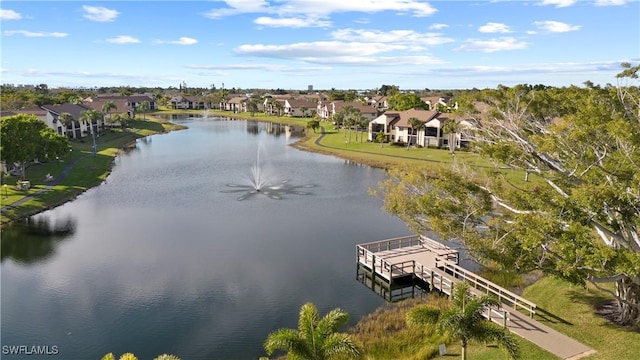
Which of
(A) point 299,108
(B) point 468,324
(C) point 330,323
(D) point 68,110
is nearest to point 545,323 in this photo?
(B) point 468,324

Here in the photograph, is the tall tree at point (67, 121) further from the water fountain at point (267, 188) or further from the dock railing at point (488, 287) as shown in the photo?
the dock railing at point (488, 287)

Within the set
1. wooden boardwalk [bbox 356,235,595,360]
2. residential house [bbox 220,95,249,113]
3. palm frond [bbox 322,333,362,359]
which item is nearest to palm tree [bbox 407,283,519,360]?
palm frond [bbox 322,333,362,359]

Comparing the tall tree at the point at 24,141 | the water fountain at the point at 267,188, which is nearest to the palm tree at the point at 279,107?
the water fountain at the point at 267,188

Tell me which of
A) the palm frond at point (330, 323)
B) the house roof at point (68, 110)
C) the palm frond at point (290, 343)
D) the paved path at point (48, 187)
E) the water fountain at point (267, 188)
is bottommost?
the water fountain at point (267, 188)

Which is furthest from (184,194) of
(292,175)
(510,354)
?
(510,354)

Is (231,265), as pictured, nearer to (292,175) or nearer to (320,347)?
(320,347)

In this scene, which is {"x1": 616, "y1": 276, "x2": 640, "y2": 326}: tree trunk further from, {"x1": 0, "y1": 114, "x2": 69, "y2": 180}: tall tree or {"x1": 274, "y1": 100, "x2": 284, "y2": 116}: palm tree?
{"x1": 274, "y1": 100, "x2": 284, "y2": 116}: palm tree

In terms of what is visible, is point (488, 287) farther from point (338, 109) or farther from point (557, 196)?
point (338, 109)
